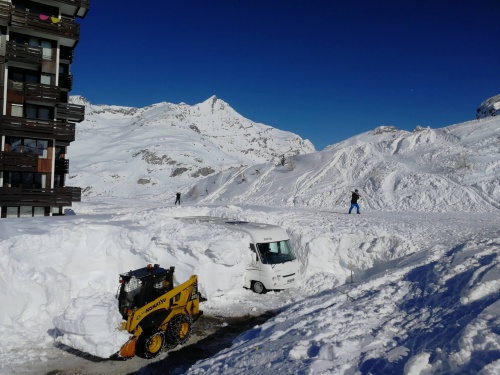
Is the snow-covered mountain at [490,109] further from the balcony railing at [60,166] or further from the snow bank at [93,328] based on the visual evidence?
the snow bank at [93,328]

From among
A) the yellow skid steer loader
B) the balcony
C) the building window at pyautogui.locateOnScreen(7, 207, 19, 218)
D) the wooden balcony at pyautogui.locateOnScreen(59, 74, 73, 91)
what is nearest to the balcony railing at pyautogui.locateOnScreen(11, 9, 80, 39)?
the wooden balcony at pyautogui.locateOnScreen(59, 74, 73, 91)

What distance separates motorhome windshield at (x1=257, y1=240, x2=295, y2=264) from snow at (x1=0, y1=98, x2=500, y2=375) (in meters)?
0.86

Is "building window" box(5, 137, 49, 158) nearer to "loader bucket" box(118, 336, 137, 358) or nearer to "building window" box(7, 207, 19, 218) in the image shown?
"building window" box(7, 207, 19, 218)

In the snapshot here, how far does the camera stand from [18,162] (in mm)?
22797

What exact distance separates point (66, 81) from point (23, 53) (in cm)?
397

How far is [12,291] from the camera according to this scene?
10.6 metres

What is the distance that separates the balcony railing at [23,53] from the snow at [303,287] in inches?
514

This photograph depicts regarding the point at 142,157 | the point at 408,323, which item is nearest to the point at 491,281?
the point at 408,323

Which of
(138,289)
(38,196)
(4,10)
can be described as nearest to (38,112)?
(38,196)

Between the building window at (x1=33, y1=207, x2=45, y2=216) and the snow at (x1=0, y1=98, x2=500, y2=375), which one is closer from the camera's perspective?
the snow at (x1=0, y1=98, x2=500, y2=375)

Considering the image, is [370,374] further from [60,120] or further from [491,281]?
[60,120]

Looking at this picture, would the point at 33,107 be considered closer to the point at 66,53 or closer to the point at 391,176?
the point at 66,53

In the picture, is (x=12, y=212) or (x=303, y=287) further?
(x=12, y=212)

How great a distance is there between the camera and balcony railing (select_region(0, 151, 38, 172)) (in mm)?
22375
